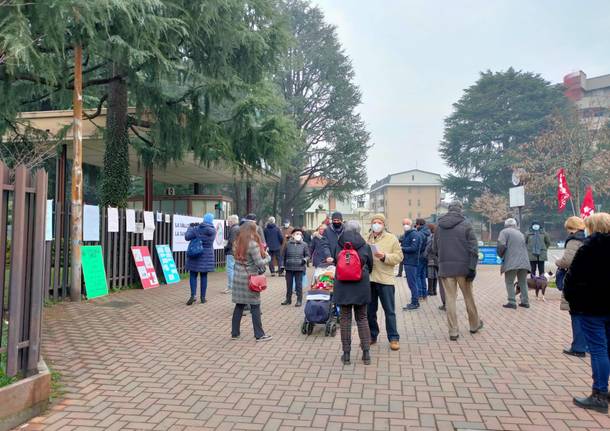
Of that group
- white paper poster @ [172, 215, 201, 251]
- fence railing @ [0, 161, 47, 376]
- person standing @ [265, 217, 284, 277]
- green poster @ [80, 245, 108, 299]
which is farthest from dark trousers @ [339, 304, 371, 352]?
white paper poster @ [172, 215, 201, 251]

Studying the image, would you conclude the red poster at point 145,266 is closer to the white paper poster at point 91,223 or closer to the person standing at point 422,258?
the white paper poster at point 91,223

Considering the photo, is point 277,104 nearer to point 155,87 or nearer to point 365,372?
point 155,87

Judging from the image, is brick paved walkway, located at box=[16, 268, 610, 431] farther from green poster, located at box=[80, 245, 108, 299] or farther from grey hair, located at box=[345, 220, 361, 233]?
green poster, located at box=[80, 245, 108, 299]

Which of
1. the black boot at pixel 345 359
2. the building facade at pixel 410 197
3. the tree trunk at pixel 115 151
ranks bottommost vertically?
the black boot at pixel 345 359

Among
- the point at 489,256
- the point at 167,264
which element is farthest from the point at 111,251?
the point at 489,256

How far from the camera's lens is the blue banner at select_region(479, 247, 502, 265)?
2352cm

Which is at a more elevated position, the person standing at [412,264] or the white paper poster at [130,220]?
the white paper poster at [130,220]

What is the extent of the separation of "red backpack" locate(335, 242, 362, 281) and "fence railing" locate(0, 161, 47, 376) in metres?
3.16

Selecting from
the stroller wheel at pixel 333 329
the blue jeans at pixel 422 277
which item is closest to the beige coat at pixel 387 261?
the stroller wheel at pixel 333 329

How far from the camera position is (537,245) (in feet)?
36.3

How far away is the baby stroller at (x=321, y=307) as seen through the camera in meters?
7.29

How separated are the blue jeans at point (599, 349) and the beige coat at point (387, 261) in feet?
7.95

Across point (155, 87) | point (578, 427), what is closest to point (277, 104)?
point (155, 87)

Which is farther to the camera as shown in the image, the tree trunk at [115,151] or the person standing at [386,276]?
the tree trunk at [115,151]
